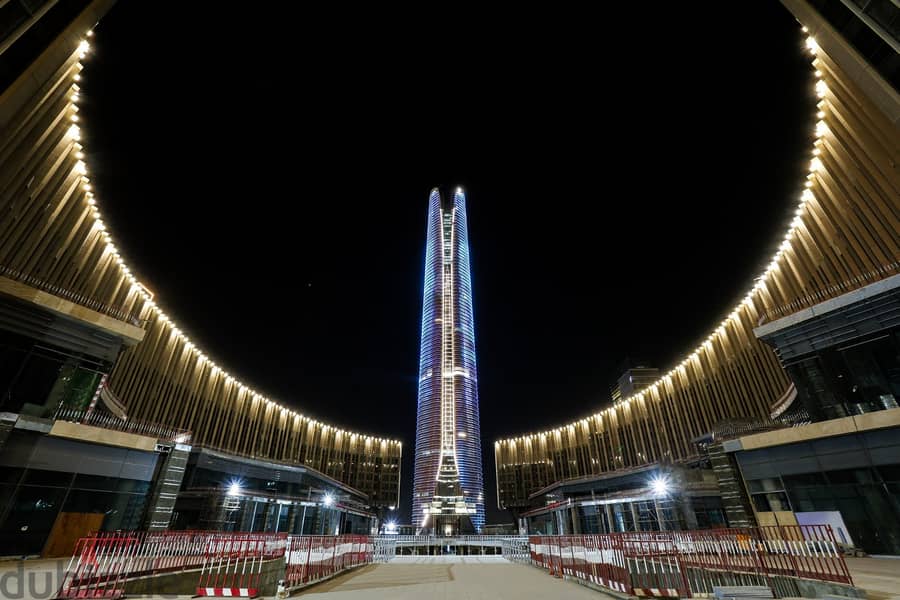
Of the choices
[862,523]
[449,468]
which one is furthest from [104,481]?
[449,468]

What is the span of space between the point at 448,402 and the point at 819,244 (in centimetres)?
5693

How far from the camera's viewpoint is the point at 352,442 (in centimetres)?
A: 8475

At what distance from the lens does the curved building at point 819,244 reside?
15.3m

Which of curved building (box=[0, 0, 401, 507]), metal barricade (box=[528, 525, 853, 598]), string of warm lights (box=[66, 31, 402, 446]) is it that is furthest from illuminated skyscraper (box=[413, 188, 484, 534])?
metal barricade (box=[528, 525, 853, 598])

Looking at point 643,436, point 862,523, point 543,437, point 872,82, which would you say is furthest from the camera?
point 543,437

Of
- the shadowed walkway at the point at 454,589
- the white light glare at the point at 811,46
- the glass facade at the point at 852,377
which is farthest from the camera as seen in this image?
the white light glare at the point at 811,46

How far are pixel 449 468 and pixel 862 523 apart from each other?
5618 cm

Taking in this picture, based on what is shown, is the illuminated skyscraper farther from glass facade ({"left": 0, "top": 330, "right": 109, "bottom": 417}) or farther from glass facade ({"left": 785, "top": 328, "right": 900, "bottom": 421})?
glass facade ({"left": 0, "top": 330, "right": 109, "bottom": 417})

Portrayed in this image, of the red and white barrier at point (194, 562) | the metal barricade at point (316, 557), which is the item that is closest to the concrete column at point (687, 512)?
the metal barricade at point (316, 557)

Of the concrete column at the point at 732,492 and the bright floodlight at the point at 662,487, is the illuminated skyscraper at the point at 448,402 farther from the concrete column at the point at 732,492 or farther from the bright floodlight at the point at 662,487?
the concrete column at the point at 732,492

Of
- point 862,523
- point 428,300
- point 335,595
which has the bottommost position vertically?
point 335,595

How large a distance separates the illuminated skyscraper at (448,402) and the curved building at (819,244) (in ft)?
82.2

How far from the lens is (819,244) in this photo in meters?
26.2

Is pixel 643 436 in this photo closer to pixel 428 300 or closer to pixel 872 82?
pixel 428 300
